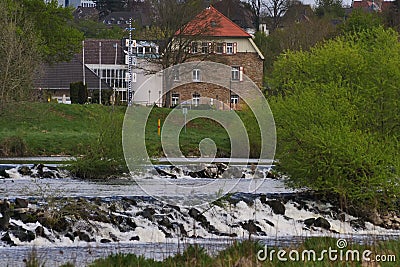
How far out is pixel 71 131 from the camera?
51.9 m

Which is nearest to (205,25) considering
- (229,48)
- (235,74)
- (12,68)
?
(229,48)

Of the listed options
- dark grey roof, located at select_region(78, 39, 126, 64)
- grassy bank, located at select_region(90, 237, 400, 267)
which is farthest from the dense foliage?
dark grey roof, located at select_region(78, 39, 126, 64)

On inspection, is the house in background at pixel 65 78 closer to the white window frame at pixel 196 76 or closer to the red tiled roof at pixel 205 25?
the white window frame at pixel 196 76

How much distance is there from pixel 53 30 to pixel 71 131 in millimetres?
20373

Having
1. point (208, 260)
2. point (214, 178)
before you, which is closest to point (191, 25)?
point (214, 178)

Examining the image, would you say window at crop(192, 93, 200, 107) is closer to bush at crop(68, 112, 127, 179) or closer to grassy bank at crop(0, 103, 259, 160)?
grassy bank at crop(0, 103, 259, 160)

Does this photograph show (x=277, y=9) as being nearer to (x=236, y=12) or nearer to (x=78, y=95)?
(x=236, y=12)

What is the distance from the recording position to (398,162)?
2728cm

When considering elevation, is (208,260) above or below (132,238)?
above

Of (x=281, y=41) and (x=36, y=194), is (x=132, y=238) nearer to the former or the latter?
(x=36, y=194)

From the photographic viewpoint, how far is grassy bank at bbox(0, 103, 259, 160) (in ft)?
123

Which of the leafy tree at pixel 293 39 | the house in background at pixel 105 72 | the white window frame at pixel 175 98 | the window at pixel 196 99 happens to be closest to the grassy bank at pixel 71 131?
the house in background at pixel 105 72

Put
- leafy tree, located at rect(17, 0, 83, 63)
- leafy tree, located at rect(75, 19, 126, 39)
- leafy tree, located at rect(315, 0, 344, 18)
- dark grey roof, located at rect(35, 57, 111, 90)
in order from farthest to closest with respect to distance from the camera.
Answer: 1. leafy tree, located at rect(75, 19, 126, 39)
2. leafy tree, located at rect(315, 0, 344, 18)
3. dark grey roof, located at rect(35, 57, 111, 90)
4. leafy tree, located at rect(17, 0, 83, 63)

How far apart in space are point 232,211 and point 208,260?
11.9 meters
